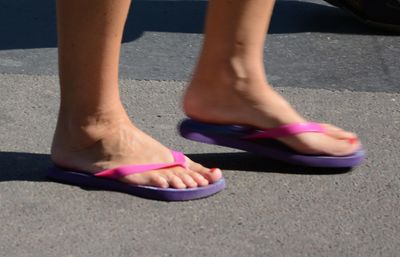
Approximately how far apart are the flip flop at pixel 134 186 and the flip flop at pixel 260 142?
150mm

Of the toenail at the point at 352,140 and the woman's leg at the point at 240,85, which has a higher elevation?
the woman's leg at the point at 240,85

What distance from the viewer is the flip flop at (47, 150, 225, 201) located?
304cm

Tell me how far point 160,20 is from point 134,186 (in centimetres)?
193

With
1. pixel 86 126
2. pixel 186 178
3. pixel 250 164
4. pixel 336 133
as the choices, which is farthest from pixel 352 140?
pixel 86 126

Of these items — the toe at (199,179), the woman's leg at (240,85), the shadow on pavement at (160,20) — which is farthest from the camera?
the shadow on pavement at (160,20)

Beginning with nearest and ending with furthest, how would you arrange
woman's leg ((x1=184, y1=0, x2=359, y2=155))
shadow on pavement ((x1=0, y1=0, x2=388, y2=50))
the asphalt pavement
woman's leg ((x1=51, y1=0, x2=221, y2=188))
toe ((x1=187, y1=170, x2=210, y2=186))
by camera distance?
the asphalt pavement
woman's leg ((x1=51, y1=0, x2=221, y2=188))
toe ((x1=187, y1=170, x2=210, y2=186))
woman's leg ((x1=184, y1=0, x2=359, y2=155))
shadow on pavement ((x1=0, y1=0, x2=388, y2=50))

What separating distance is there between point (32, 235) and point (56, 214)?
0.14 m

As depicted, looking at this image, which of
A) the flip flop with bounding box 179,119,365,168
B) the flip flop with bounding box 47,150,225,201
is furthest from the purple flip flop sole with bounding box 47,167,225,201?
the flip flop with bounding box 179,119,365,168

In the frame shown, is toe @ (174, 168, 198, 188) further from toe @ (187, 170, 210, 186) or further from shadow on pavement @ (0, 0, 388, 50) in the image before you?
shadow on pavement @ (0, 0, 388, 50)

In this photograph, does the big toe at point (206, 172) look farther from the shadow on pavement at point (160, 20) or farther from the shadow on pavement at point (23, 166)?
the shadow on pavement at point (160, 20)

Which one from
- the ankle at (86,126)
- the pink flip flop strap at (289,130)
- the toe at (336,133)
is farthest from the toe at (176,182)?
the toe at (336,133)

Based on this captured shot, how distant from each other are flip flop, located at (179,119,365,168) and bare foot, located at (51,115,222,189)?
173 mm

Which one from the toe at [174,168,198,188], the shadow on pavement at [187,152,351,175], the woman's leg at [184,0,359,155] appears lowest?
the shadow on pavement at [187,152,351,175]

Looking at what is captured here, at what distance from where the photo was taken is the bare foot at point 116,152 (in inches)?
120
